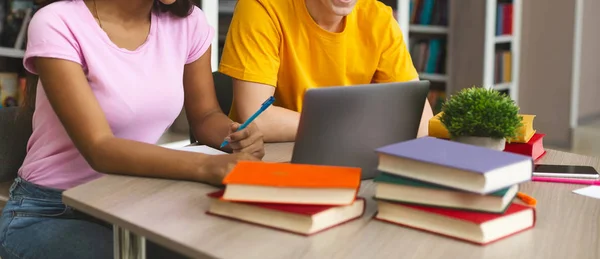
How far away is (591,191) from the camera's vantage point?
136 centimetres


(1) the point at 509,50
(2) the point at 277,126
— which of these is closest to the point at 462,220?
(2) the point at 277,126

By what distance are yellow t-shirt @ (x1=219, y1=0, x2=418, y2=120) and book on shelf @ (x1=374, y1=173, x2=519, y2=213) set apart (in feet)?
2.73

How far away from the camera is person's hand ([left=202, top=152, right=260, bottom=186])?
4.22 feet

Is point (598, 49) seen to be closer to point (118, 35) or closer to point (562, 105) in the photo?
point (562, 105)

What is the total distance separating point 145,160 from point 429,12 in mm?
4067

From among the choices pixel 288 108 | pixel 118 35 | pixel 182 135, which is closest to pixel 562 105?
pixel 182 135

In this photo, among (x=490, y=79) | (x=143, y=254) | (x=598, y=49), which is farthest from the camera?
(x=598, y=49)

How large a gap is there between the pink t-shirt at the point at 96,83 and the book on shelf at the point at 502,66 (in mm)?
3839

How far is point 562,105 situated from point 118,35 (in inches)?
166

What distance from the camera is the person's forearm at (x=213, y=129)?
5.65ft

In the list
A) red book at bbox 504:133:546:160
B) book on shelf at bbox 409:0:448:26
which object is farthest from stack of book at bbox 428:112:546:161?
book on shelf at bbox 409:0:448:26

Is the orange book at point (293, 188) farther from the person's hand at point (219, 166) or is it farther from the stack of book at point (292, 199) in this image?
the person's hand at point (219, 166)

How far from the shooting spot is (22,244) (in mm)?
1426

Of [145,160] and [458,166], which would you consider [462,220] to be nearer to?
[458,166]
